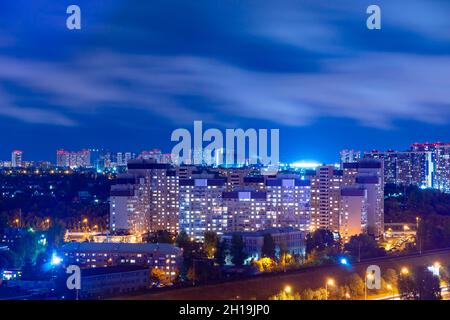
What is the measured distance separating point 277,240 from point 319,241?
0.60 m

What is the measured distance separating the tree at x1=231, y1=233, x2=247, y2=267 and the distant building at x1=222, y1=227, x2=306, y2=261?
26 centimetres

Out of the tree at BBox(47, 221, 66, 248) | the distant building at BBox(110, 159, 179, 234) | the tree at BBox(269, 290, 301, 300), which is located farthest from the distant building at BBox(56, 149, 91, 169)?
the tree at BBox(269, 290, 301, 300)

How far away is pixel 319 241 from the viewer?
29.8 feet

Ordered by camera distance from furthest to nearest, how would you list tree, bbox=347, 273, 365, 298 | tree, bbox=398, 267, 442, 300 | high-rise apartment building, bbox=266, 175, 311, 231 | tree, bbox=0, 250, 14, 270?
high-rise apartment building, bbox=266, 175, 311, 231 < tree, bbox=0, 250, 14, 270 < tree, bbox=347, 273, 365, 298 < tree, bbox=398, 267, 442, 300

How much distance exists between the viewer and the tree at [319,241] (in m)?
8.93

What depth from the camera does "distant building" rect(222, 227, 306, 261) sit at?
845 cm

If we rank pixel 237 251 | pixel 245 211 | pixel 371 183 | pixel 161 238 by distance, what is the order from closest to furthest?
pixel 237 251, pixel 161 238, pixel 245 211, pixel 371 183

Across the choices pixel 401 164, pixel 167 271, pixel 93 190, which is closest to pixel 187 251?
pixel 167 271

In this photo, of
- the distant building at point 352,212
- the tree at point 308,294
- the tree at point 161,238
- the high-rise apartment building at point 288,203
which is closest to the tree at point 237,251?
the tree at point 161,238

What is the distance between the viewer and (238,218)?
1037 centimetres

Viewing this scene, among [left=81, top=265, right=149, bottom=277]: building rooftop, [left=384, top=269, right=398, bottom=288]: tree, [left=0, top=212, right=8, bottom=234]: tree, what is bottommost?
[left=384, top=269, right=398, bottom=288]: tree

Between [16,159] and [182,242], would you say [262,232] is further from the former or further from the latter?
[16,159]

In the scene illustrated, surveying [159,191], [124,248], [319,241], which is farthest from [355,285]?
[159,191]

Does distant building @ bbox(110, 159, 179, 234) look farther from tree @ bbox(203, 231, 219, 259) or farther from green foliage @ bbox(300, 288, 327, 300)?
green foliage @ bbox(300, 288, 327, 300)
